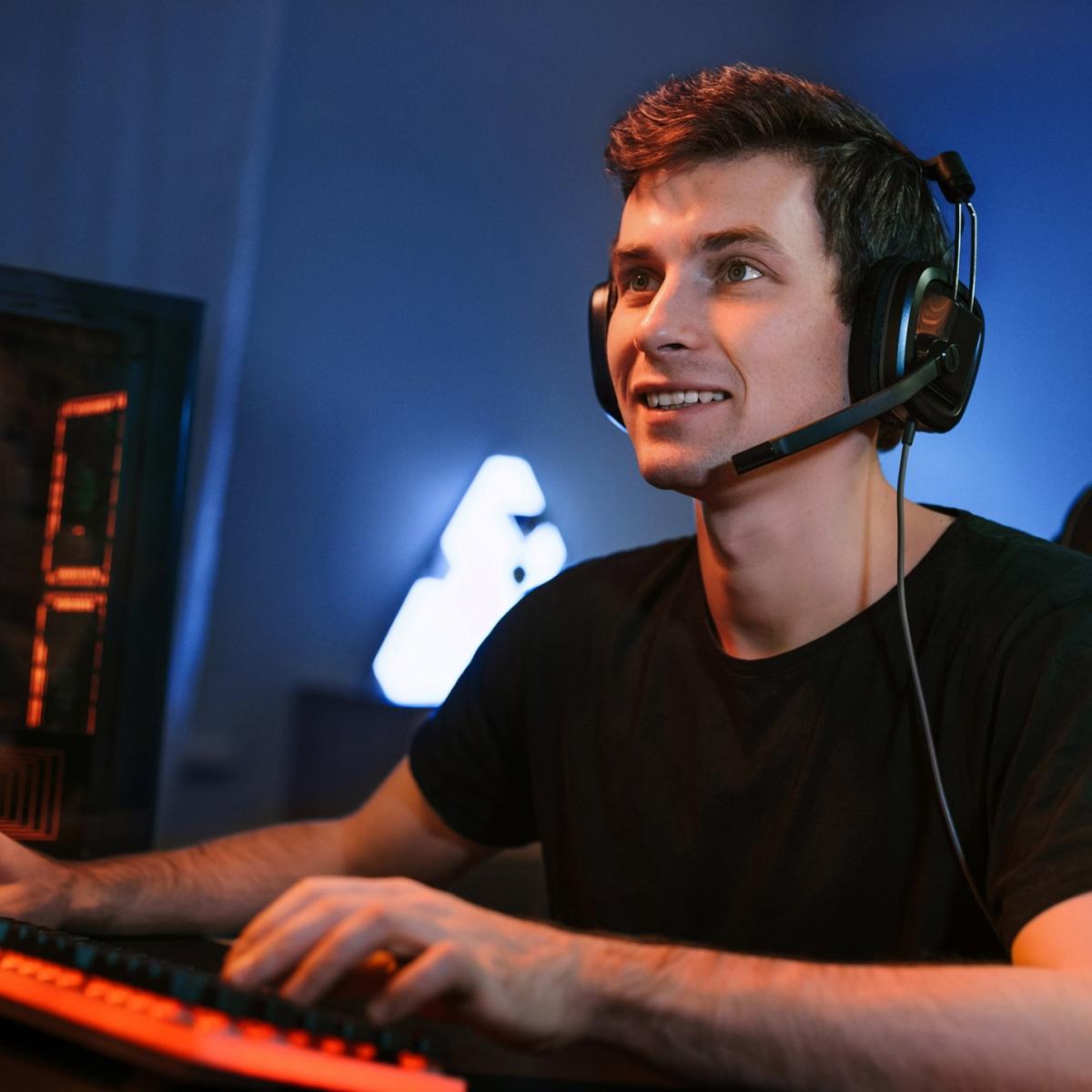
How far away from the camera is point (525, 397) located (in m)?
2.38

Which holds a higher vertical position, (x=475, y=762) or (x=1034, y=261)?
(x=1034, y=261)

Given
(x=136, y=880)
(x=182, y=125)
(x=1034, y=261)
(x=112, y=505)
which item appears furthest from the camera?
(x=182, y=125)

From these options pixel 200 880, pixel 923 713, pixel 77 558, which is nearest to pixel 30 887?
pixel 200 880

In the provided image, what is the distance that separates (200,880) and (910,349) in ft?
2.42

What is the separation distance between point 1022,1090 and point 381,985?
31 cm

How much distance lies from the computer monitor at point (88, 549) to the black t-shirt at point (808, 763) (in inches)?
15.2

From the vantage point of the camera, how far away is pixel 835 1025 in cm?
58

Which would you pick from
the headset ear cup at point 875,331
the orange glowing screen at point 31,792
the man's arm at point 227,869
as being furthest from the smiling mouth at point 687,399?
the orange glowing screen at point 31,792

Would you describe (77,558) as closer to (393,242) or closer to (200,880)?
(200,880)

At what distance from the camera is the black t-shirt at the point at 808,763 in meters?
0.82

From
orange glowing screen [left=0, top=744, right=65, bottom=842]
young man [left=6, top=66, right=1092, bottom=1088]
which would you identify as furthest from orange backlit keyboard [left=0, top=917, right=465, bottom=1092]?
orange glowing screen [left=0, top=744, right=65, bottom=842]

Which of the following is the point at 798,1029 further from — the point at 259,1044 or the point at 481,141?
the point at 481,141

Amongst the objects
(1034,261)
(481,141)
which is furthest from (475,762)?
(481,141)

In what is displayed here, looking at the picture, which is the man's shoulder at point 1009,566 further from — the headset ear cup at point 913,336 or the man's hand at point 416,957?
the man's hand at point 416,957
